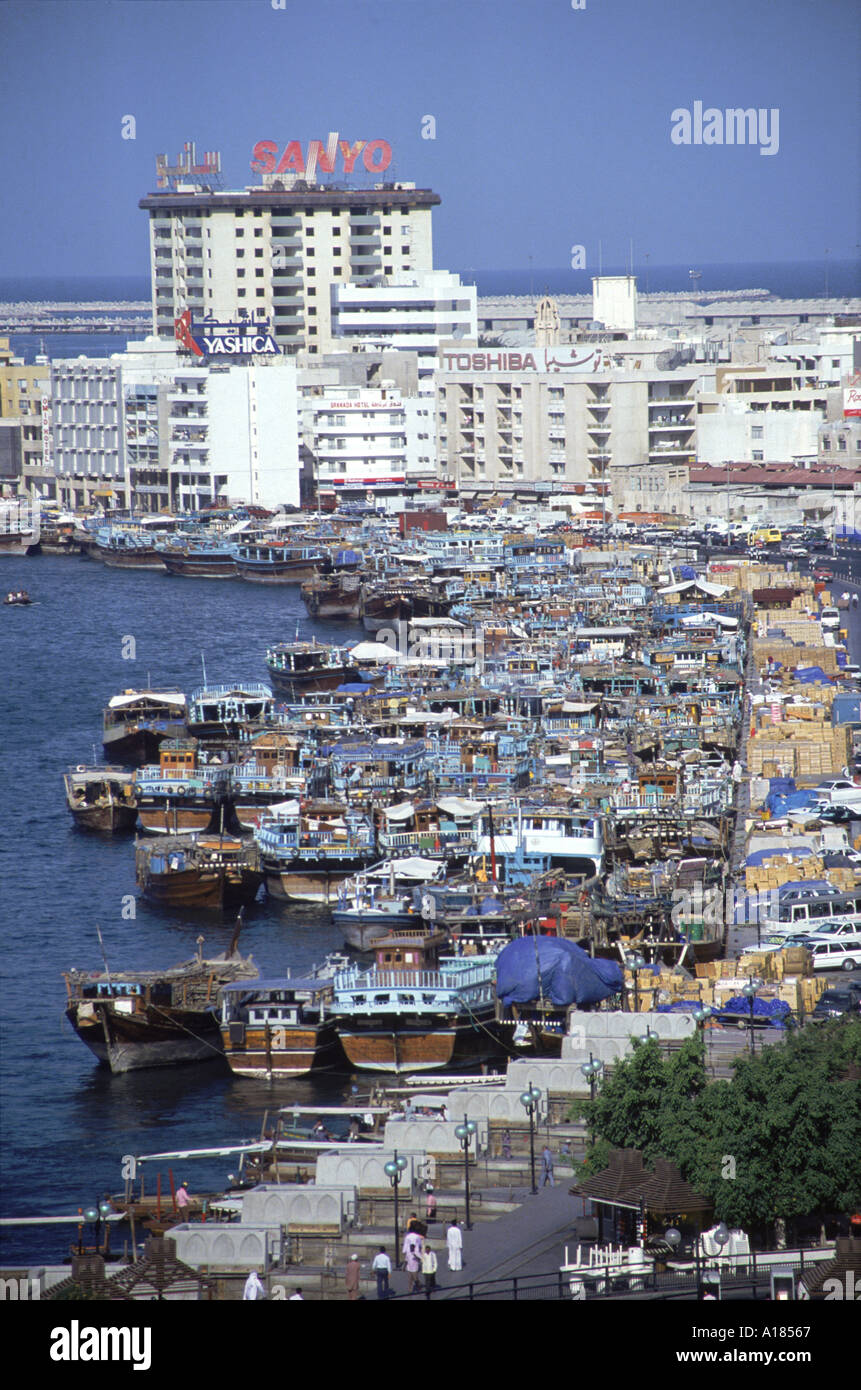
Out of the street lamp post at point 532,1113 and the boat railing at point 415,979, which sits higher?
the street lamp post at point 532,1113

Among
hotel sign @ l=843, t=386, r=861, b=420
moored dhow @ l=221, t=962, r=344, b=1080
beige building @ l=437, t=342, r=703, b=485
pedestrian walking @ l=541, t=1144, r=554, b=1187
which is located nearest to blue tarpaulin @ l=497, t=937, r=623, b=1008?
moored dhow @ l=221, t=962, r=344, b=1080

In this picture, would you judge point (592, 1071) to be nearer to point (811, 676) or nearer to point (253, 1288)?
point (253, 1288)

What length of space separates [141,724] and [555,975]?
1137 centimetres

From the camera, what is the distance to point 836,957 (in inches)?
485

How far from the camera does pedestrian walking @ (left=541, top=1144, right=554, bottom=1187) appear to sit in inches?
335

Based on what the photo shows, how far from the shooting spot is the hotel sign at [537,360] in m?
44.4

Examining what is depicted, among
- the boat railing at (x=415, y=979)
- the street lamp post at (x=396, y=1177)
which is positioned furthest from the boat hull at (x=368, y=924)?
the street lamp post at (x=396, y=1177)

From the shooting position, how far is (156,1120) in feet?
37.2

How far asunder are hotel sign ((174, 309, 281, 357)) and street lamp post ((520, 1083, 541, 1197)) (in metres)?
37.9

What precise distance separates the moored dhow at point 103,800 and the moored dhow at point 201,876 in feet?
8.91

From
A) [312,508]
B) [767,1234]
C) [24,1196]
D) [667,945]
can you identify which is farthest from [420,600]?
[767,1234]

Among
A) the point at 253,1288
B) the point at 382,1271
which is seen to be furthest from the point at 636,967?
the point at 253,1288

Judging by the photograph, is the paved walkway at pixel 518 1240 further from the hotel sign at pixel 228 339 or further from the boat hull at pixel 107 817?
the hotel sign at pixel 228 339
